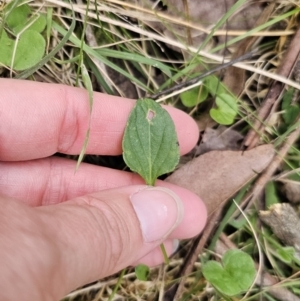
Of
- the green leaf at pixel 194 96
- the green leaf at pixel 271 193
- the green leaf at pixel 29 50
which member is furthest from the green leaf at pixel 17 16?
the green leaf at pixel 271 193

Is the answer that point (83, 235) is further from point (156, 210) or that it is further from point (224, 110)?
point (224, 110)

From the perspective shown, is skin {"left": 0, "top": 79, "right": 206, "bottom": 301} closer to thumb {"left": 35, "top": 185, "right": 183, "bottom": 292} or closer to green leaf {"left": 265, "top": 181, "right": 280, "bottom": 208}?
thumb {"left": 35, "top": 185, "right": 183, "bottom": 292}

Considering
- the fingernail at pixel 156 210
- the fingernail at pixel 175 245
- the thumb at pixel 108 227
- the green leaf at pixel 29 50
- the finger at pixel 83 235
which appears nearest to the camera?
the finger at pixel 83 235

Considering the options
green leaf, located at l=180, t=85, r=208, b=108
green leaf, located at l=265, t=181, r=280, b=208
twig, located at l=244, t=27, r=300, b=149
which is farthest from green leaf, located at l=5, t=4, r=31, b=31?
green leaf, located at l=265, t=181, r=280, b=208

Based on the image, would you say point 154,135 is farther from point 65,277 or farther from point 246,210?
point 65,277

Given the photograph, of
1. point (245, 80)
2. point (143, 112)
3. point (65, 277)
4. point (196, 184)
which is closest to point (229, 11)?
point (245, 80)

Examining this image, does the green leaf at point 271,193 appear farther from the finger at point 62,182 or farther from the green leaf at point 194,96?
the green leaf at point 194,96

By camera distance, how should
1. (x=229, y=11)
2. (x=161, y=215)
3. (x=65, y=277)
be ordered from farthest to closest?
(x=229, y=11) → (x=161, y=215) → (x=65, y=277)
